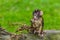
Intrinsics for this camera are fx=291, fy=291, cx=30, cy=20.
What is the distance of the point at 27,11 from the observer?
617 cm

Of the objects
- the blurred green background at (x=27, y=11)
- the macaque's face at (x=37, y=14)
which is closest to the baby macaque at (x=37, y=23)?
the macaque's face at (x=37, y=14)

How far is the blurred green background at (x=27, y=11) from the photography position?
5586 mm

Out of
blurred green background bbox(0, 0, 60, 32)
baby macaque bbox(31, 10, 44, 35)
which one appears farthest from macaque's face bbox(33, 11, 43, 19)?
blurred green background bbox(0, 0, 60, 32)

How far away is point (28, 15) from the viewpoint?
5.90 m

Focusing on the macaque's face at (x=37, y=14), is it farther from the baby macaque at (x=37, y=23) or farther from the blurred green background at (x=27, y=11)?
the blurred green background at (x=27, y=11)

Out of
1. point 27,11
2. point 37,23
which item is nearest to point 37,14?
point 37,23

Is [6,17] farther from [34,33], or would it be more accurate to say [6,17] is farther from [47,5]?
[34,33]

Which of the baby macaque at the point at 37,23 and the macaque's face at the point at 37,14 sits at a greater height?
the macaque's face at the point at 37,14

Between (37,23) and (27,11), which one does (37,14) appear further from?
(27,11)

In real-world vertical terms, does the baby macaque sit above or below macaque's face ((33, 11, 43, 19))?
below

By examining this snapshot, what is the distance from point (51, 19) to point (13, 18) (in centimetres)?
75

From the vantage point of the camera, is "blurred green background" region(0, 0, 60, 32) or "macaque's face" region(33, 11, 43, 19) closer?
"macaque's face" region(33, 11, 43, 19)

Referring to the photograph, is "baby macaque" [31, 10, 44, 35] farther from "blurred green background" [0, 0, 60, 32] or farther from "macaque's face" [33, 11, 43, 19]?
"blurred green background" [0, 0, 60, 32]

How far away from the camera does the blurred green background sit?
5586 millimetres
